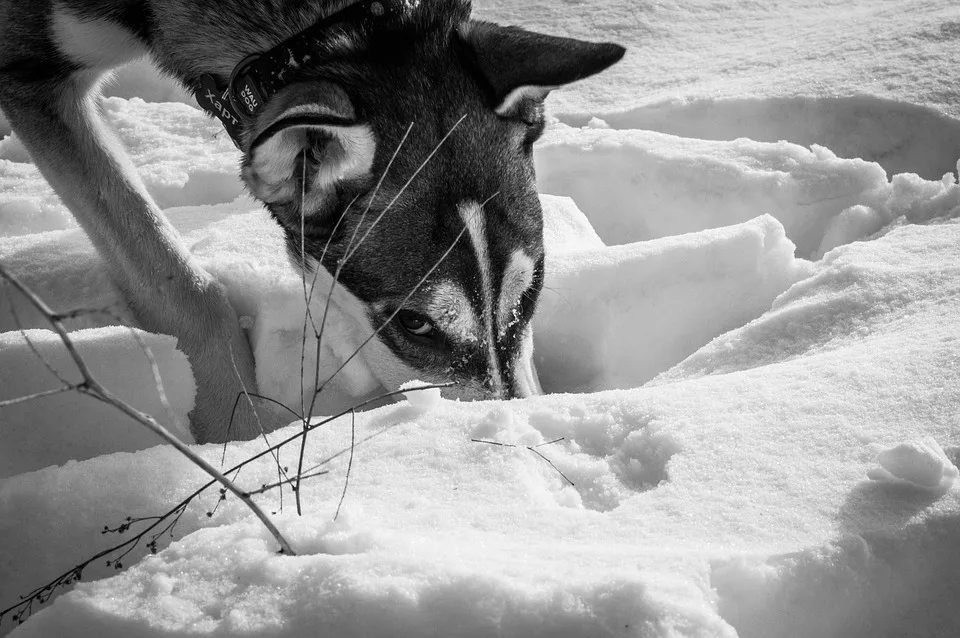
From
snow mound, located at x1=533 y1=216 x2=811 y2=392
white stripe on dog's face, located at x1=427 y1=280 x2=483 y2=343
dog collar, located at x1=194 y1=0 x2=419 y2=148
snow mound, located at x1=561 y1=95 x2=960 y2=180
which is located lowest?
snow mound, located at x1=533 y1=216 x2=811 y2=392

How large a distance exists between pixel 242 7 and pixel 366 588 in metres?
2.20

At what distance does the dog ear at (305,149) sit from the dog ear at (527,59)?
1.73ft

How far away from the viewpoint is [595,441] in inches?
81.6

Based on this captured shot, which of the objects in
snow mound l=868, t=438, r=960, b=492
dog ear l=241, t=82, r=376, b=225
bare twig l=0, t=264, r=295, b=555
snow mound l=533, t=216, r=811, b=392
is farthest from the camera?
snow mound l=533, t=216, r=811, b=392

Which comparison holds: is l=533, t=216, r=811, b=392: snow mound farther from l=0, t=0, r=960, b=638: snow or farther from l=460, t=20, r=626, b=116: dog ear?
l=460, t=20, r=626, b=116: dog ear

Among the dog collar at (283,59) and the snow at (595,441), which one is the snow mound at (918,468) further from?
the dog collar at (283,59)

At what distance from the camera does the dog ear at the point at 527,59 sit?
101 inches

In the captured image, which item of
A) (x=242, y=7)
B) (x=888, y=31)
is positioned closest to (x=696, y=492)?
(x=242, y=7)

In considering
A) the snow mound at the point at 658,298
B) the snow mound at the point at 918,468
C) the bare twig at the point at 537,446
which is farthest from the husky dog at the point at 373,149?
the snow mound at the point at 918,468

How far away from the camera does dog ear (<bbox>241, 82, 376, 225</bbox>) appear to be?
2.24 meters

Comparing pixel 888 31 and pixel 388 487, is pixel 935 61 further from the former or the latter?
pixel 388 487

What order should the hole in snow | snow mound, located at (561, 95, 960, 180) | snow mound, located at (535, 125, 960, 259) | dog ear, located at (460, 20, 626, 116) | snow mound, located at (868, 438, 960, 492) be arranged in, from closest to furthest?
snow mound, located at (868, 438, 960, 492), the hole in snow, dog ear, located at (460, 20, 626, 116), snow mound, located at (535, 125, 960, 259), snow mound, located at (561, 95, 960, 180)

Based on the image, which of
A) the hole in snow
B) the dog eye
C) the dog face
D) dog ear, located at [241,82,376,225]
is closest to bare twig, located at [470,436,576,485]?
the hole in snow

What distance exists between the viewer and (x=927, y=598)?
158 cm
